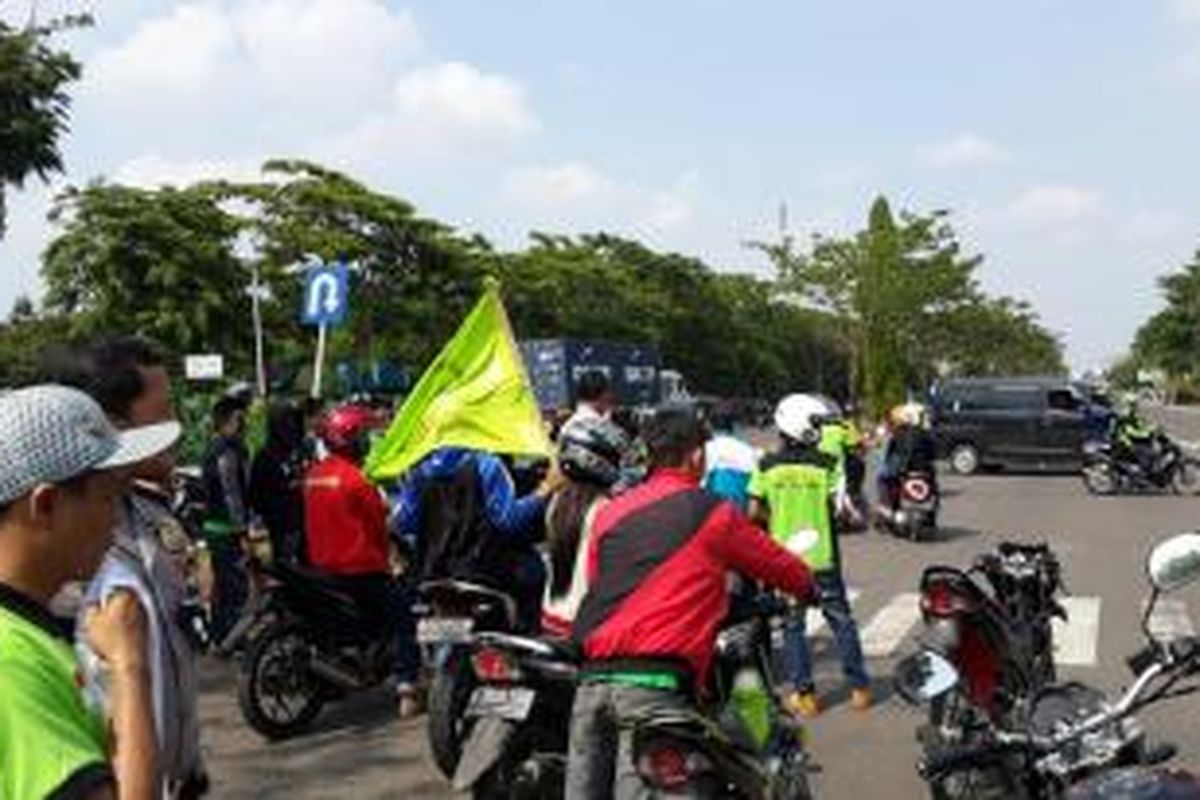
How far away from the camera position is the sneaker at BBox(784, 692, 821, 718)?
9406 millimetres

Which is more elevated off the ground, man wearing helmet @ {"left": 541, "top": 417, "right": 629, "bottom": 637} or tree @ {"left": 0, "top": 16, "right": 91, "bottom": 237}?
tree @ {"left": 0, "top": 16, "right": 91, "bottom": 237}

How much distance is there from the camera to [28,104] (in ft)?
48.2

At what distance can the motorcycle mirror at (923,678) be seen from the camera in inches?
213

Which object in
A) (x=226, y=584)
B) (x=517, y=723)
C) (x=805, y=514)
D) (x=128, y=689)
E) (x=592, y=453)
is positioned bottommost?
(x=226, y=584)

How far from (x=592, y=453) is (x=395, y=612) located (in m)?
3.09

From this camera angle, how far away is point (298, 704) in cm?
927

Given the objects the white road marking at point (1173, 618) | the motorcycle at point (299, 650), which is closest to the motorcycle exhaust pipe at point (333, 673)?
the motorcycle at point (299, 650)

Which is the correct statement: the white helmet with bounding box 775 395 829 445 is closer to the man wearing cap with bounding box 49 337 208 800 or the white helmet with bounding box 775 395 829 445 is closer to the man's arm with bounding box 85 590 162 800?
the man wearing cap with bounding box 49 337 208 800

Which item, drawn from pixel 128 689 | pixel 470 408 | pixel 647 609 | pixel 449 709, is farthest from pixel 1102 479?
pixel 128 689

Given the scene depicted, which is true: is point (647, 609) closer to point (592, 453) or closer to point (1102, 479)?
point (592, 453)

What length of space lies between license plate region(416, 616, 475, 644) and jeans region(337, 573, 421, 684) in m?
1.37

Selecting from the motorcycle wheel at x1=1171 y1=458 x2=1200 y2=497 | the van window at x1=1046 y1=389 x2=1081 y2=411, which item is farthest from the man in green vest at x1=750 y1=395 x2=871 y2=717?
the van window at x1=1046 y1=389 x2=1081 y2=411

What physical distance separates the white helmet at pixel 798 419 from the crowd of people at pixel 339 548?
18 millimetres

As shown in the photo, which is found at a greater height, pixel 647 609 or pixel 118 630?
pixel 118 630
